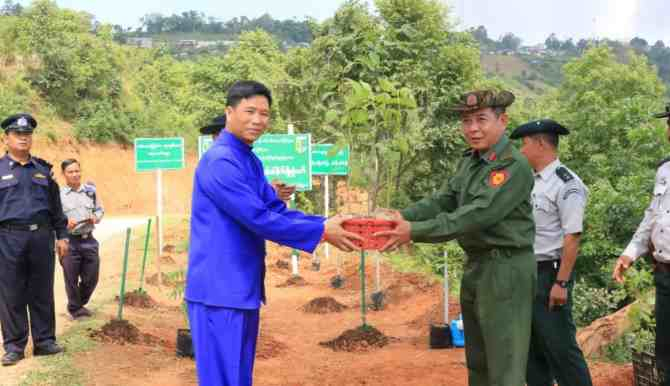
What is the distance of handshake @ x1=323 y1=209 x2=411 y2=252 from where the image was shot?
374cm

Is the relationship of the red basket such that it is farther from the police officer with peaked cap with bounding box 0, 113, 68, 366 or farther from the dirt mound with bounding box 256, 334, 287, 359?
the dirt mound with bounding box 256, 334, 287, 359

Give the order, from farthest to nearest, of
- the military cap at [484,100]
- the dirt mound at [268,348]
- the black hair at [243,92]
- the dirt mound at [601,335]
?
the dirt mound at [268,348], the dirt mound at [601,335], the military cap at [484,100], the black hair at [243,92]

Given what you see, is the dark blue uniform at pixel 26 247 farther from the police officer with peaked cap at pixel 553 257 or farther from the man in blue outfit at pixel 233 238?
the police officer with peaked cap at pixel 553 257

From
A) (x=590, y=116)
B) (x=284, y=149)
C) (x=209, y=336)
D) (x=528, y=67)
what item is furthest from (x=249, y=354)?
(x=528, y=67)

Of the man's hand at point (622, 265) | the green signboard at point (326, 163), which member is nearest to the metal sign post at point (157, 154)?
the green signboard at point (326, 163)

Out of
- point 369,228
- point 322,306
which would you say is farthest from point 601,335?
point 322,306

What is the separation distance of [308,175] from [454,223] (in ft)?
26.2

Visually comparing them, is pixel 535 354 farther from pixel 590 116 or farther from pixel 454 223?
pixel 590 116

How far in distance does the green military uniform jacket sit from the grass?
11.8ft

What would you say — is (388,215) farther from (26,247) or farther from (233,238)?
(26,247)

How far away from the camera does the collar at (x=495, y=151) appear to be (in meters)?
3.93

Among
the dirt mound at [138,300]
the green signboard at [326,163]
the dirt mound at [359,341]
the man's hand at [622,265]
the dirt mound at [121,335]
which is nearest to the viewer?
the man's hand at [622,265]

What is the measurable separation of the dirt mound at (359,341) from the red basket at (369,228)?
14.2ft

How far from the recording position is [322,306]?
10.3 metres
